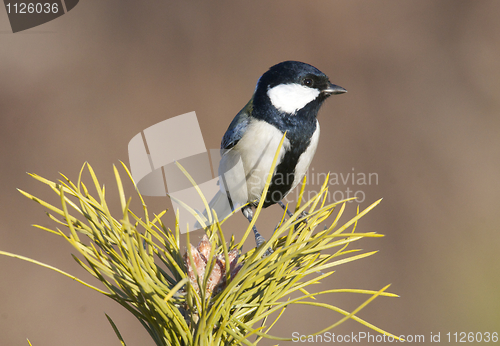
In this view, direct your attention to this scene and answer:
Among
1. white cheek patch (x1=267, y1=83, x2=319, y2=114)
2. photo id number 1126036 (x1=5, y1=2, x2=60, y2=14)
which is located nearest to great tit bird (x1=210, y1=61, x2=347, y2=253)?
white cheek patch (x1=267, y1=83, x2=319, y2=114)

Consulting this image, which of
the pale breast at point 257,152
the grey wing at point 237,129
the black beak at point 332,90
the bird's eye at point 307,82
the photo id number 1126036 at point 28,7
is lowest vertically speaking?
the pale breast at point 257,152

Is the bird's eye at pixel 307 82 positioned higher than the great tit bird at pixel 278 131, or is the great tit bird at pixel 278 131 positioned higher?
the bird's eye at pixel 307 82

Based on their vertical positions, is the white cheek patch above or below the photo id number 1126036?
below

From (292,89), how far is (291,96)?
2 centimetres

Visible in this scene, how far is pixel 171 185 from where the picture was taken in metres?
0.53

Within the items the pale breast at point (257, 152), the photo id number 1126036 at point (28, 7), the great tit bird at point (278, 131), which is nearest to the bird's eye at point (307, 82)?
the great tit bird at point (278, 131)

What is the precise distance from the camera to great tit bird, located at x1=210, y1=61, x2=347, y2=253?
751mm

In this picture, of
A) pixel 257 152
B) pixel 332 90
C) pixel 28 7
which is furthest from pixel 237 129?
pixel 28 7

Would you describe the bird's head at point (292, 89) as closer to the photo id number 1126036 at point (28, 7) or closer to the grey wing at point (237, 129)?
the grey wing at point (237, 129)

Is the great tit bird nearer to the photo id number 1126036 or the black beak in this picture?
the black beak

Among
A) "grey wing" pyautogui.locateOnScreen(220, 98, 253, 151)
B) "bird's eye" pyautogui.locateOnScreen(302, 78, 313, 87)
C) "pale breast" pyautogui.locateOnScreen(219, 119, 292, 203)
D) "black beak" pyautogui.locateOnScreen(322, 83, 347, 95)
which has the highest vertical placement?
"bird's eye" pyautogui.locateOnScreen(302, 78, 313, 87)

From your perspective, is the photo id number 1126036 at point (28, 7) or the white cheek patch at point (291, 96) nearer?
the white cheek patch at point (291, 96)

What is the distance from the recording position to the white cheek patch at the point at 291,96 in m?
0.77

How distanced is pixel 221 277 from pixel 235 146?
0.45 m
